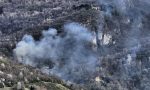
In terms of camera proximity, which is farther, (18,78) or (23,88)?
(18,78)

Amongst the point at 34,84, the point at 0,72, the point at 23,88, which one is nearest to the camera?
the point at 23,88

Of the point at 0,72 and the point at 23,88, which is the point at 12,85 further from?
the point at 0,72

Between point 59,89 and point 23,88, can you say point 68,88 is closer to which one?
point 59,89

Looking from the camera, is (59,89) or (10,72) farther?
(10,72)

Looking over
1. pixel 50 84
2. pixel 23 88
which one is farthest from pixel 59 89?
pixel 23 88

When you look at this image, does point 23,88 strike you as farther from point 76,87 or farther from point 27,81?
point 76,87

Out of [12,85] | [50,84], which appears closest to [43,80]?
[50,84]

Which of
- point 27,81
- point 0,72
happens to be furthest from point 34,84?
point 0,72

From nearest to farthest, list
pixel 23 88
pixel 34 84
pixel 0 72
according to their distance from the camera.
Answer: pixel 23 88 < pixel 34 84 < pixel 0 72
